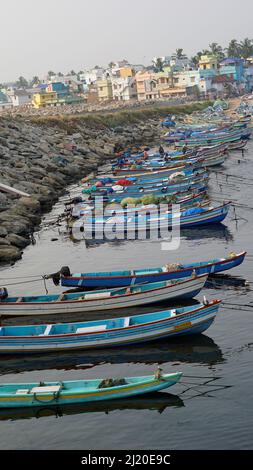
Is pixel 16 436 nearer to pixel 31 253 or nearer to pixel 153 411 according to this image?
pixel 153 411

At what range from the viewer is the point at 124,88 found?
473ft

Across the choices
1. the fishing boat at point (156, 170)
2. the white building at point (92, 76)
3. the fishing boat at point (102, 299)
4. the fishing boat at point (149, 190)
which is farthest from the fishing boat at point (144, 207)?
the white building at point (92, 76)

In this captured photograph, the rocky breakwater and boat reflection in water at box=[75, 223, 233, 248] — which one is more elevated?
the rocky breakwater

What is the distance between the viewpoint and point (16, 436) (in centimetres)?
1945

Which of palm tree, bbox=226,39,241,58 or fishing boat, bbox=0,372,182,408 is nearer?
fishing boat, bbox=0,372,182,408

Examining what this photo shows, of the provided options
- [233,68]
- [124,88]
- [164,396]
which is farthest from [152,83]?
[164,396]

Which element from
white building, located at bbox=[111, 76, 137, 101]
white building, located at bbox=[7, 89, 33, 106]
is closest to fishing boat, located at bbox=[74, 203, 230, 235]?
white building, located at bbox=[111, 76, 137, 101]

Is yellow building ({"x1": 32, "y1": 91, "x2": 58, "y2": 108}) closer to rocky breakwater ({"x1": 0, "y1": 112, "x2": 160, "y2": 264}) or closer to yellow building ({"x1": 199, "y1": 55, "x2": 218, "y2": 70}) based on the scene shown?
yellow building ({"x1": 199, "y1": 55, "x2": 218, "y2": 70})

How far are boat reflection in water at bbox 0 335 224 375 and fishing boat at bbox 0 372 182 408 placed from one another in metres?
3.02

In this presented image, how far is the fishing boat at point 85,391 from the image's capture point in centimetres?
2009

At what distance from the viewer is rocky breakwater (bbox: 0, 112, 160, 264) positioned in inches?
1706
